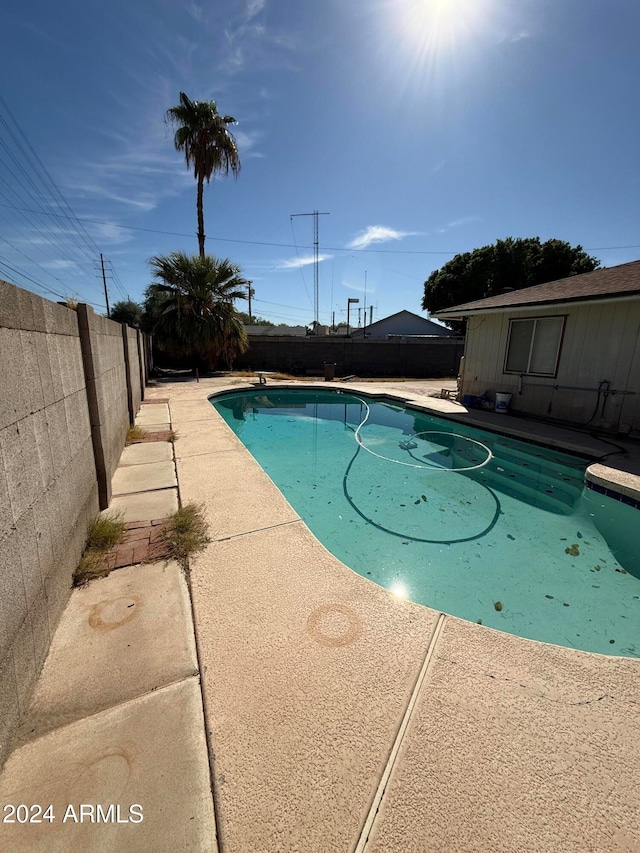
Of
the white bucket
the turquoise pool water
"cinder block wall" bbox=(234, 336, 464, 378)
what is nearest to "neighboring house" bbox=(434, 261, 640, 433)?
the white bucket

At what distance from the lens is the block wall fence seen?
1.47 m

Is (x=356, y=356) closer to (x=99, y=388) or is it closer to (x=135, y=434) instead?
(x=135, y=434)

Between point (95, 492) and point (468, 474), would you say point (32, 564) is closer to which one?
point (95, 492)

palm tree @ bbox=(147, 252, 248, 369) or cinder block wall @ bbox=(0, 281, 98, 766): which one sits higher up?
palm tree @ bbox=(147, 252, 248, 369)

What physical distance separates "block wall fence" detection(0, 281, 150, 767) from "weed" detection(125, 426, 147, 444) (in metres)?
2.84

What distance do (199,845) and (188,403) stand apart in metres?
9.01

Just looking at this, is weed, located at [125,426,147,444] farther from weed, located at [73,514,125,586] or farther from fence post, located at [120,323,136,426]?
weed, located at [73,514,125,586]

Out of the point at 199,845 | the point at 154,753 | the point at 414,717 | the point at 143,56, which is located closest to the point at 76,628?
the point at 154,753

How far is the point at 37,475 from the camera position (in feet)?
6.01

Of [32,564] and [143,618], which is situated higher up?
[32,564]

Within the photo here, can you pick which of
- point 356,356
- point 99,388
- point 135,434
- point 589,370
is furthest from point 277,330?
point 99,388

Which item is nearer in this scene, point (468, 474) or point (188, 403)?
point (468, 474)

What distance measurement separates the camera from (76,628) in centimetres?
196

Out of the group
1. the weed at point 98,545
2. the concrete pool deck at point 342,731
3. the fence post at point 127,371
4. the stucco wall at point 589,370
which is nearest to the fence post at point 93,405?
the weed at point 98,545
